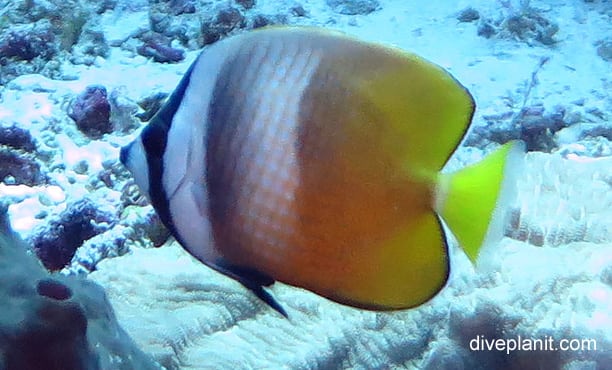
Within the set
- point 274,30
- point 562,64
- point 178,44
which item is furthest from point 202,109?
point 562,64

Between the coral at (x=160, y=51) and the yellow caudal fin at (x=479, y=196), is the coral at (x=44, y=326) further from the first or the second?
the coral at (x=160, y=51)

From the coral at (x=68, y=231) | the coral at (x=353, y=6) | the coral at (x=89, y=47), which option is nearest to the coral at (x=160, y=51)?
the coral at (x=89, y=47)

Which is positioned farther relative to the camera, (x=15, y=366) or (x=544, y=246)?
(x=544, y=246)

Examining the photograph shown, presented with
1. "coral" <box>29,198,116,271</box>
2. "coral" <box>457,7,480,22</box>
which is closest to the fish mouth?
"coral" <box>29,198,116,271</box>

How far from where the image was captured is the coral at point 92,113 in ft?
11.2

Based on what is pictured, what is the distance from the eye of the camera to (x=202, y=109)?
91 cm

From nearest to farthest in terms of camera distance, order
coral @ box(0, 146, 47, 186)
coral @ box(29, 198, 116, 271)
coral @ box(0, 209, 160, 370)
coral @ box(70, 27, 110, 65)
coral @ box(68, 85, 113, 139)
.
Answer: coral @ box(0, 209, 160, 370)
coral @ box(29, 198, 116, 271)
coral @ box(0, 146, 47, 186)
coral @ box(68, 85, 113, 139)
coral @ box(70, 27, 110, 65)

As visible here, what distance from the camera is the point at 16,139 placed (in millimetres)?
3271

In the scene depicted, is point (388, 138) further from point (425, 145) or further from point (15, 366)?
point (15, 366)

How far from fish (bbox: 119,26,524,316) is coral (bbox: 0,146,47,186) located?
246 centimetres

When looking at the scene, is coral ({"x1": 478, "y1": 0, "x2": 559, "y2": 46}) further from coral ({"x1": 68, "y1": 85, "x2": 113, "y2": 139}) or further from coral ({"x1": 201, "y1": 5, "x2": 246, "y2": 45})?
coral ({"x1": 68, "y1": 85, "x2": 113, "y2": 139})

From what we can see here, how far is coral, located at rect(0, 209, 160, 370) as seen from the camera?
1.01 metres

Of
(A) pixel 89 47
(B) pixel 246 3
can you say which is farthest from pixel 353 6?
(A) pixel 89 47

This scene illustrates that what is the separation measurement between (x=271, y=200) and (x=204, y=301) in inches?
45.7
